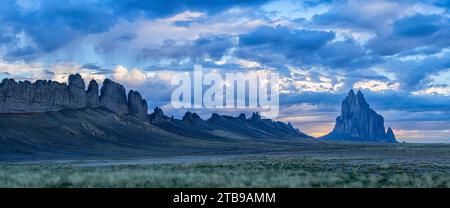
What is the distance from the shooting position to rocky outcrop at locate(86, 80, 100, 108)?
174 m

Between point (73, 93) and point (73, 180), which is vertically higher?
point (73, 93)

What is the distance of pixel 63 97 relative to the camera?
162 meters

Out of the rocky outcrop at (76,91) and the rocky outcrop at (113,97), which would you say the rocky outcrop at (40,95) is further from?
the rocky outcrop at (113,97)

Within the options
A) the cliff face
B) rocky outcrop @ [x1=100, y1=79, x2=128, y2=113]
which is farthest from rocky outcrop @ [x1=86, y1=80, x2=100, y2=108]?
rocky outcrop @ [x1=100, y1=79, x2=128, y2=113]

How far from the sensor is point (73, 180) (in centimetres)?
2855

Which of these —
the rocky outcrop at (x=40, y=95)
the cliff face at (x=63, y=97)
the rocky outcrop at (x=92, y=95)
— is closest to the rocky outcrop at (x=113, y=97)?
the cliff face at (x=63, y=97)

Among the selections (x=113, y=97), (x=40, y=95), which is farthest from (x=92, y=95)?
(x=40, y=95)

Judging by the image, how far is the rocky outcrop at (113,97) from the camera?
602ft

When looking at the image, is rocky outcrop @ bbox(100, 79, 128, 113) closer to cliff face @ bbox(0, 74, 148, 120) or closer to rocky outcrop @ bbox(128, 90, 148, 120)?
cliff face @ bbox(0, 74, 148, 120)

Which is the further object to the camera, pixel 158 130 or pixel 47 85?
pixel 158 130
